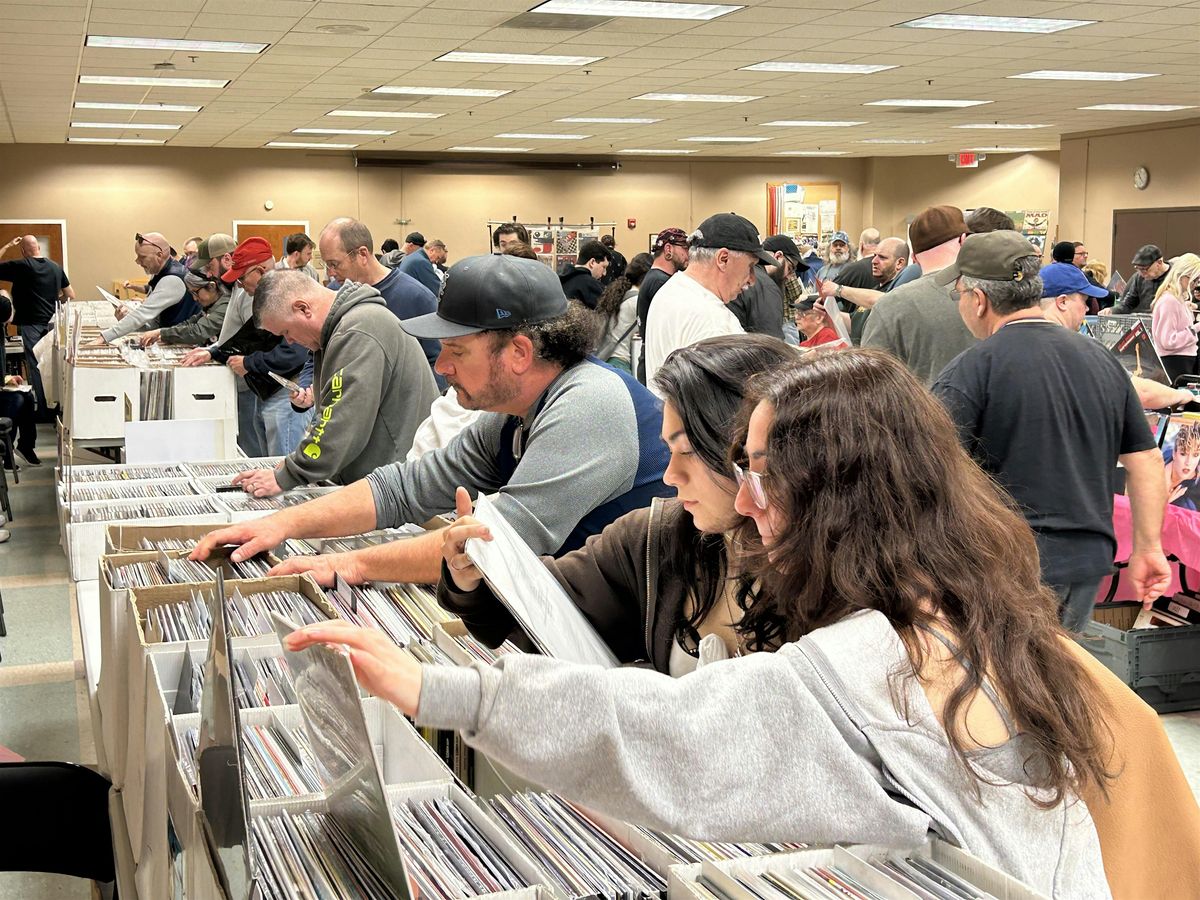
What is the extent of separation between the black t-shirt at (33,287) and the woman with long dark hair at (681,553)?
9.78 metres

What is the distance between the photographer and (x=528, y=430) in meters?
2.42

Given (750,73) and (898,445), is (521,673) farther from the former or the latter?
(750,73)

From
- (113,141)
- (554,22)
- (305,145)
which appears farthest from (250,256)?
(113,141)

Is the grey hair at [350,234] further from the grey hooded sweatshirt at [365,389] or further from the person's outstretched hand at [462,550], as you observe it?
the person's outstretched hand at [462,550]

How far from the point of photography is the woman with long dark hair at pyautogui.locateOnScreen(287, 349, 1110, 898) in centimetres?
100

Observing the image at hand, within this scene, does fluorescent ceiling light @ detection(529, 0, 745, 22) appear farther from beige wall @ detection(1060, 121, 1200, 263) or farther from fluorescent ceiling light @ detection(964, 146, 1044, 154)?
fluorescent ceiling light @ detection(964, 146, 1044, 154)

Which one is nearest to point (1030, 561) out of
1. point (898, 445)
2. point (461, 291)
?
point (898, 445)

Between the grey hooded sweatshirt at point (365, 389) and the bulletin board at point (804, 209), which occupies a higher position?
the bulletin board at point (804, 209)

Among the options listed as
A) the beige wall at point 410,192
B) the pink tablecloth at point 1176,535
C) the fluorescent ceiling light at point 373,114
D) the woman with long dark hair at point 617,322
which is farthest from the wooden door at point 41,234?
the pink tablecloth at point 1176,535

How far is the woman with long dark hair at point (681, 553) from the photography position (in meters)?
1.63

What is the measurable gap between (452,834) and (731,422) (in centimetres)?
68

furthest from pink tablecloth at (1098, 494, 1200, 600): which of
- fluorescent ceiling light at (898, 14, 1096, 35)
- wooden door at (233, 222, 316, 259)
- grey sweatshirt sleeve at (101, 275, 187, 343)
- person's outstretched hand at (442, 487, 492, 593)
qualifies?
wooden door at (233, 222, 316, 259)

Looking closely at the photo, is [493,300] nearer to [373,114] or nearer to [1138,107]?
[373,114]

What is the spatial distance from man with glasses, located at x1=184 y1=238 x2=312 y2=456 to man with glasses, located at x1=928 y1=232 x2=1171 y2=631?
3.89m
